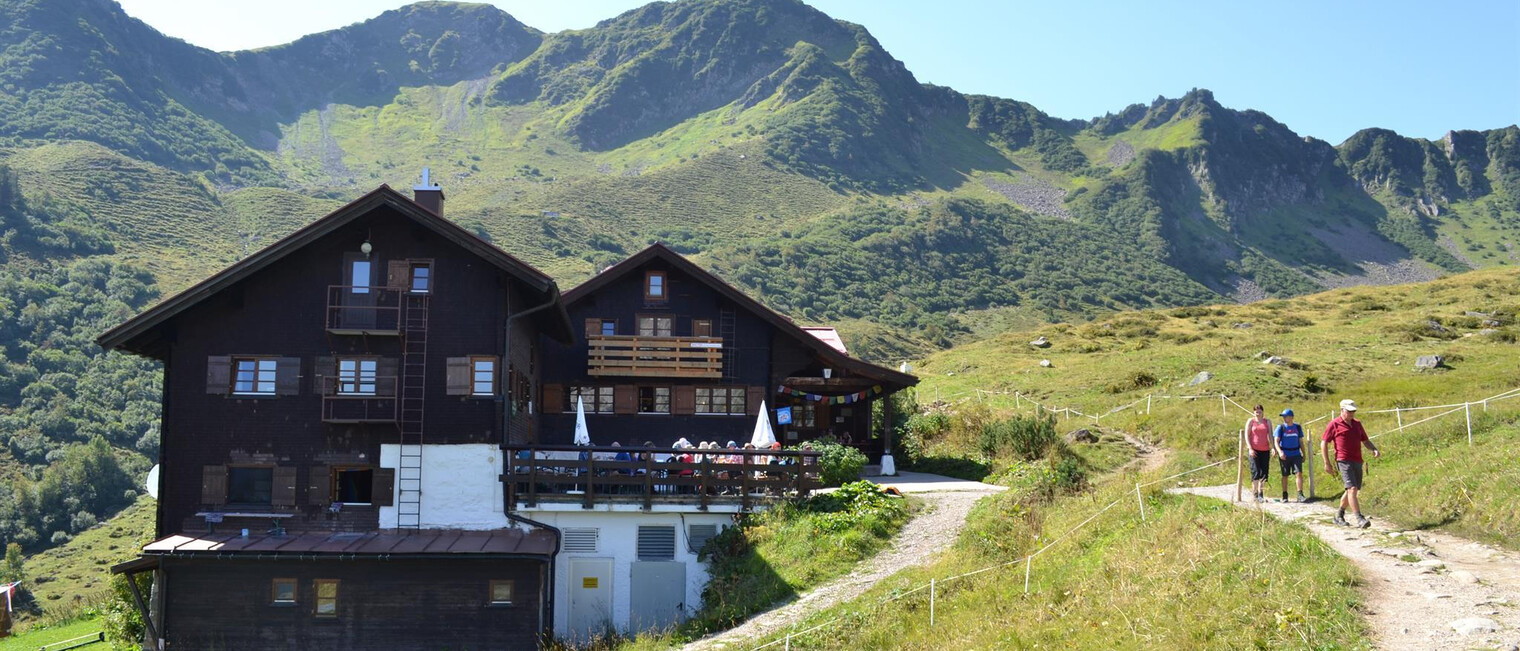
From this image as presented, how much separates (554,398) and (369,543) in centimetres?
1015

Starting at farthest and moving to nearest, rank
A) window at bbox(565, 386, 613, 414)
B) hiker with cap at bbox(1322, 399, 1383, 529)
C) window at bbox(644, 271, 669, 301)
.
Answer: window at bbox(644, 271, 669, 301) → window at bbox(565, 386, 613, 414) → hiker with cap at bbox(1322, 399, 1383, 529)

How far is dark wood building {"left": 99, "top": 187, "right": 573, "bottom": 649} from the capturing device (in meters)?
25.5

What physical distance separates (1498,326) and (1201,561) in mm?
45611

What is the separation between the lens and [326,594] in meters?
25.6

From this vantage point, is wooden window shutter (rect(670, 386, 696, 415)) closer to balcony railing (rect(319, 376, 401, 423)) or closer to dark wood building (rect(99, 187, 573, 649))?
dark wood building (rect(99, 187, 573, 649))

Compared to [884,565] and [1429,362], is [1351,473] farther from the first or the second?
[1429,362]

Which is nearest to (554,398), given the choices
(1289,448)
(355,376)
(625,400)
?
(625,400)

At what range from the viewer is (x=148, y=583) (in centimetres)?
2709

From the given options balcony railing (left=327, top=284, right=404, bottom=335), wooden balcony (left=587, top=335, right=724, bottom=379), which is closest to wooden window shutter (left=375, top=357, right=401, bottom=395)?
balcony railing (left=327, top=284, right=404, bottom=335)

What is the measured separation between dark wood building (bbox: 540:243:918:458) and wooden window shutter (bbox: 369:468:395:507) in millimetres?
8239

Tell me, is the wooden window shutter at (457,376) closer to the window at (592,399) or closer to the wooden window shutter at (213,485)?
the wooden window shutter at (213,485)

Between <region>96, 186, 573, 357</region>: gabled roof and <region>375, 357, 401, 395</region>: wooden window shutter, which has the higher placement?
<region>96, 186, 573, 357</region>: gabled roof

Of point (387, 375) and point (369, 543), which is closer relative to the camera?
point (369, 543)

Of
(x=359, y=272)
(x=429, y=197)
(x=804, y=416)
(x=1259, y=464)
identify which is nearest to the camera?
(x=1259, y=464)
